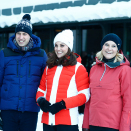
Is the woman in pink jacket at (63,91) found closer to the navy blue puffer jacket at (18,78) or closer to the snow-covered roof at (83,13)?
the navy blue puffer jacket at (18,78)

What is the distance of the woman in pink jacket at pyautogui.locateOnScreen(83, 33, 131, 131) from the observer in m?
2.23

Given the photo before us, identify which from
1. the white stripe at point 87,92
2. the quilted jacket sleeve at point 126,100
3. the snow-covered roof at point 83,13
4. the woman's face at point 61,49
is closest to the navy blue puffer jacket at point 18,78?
the woman's face at point 61,49

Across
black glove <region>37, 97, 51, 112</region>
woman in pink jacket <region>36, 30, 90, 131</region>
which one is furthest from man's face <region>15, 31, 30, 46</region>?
black glove <region>37, 97, 51, 112</region>

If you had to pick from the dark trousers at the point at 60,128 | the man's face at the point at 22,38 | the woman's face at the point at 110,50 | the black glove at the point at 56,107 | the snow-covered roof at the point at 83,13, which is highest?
the snow-covered roof at the point at 83,13

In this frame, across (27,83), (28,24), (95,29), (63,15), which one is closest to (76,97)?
(27,83)

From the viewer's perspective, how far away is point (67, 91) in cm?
246

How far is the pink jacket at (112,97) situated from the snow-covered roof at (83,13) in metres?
2.19

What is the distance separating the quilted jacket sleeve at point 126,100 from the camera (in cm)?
221

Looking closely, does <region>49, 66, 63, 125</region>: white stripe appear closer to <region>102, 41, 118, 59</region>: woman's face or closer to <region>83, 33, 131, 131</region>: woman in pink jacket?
<region>83, 33, 131, 131</region>: woman in pink jacket

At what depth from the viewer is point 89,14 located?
4555mm

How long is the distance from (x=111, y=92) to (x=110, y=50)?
1.46ft

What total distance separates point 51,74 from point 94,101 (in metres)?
0.56

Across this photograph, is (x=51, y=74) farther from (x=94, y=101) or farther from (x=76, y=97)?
(x=94, y=101)

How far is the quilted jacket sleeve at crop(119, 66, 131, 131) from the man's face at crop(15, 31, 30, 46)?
122cm
